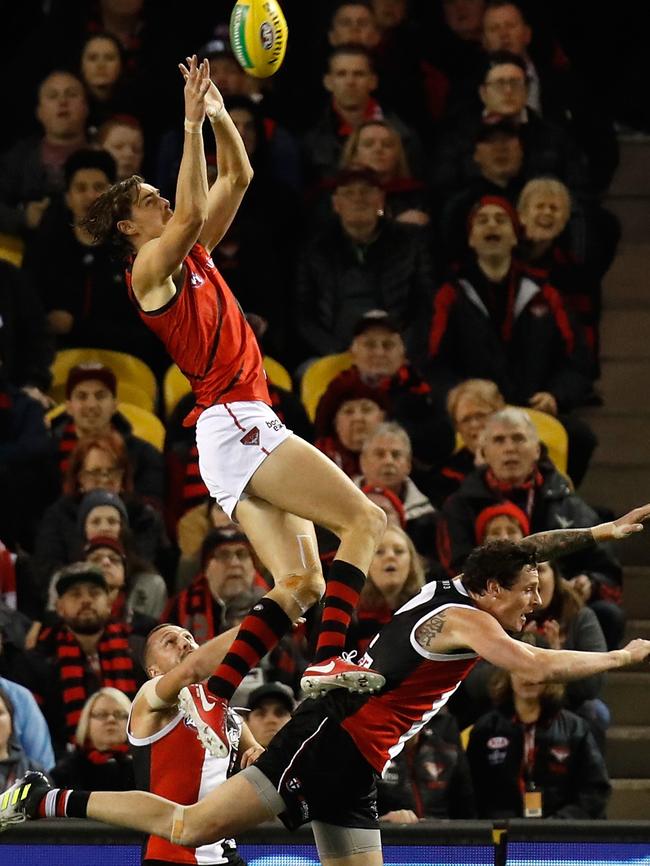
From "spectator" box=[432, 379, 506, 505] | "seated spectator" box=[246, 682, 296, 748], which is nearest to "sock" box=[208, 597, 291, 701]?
"seated spectator" box=[246, 682, 296, 748]

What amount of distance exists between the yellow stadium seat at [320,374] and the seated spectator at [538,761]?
2.86 m

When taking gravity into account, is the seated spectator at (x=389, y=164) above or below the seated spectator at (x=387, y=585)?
above

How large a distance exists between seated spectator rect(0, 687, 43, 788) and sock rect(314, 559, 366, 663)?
2317 mm

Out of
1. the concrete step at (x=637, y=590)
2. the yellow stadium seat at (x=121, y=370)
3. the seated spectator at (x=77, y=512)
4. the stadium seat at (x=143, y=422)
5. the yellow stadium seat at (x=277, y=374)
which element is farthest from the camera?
the yellow stadium seat at (x=121, y=370)

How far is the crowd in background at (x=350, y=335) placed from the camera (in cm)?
988

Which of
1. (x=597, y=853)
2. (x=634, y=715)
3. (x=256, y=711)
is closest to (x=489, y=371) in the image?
A: (x=634, y=715)

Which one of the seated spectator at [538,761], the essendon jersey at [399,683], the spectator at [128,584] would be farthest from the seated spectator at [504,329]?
the essendon jersey at [399,683]

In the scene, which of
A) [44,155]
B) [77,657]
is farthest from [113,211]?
[44,155]

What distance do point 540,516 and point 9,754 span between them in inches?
125

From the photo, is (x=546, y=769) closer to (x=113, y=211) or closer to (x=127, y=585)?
(x=127, y=585)

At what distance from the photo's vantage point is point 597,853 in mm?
8344

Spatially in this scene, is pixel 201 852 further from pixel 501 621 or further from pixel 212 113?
pixel 212 113

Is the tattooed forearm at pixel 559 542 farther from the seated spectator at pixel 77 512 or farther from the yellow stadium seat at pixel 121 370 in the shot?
the yellow stadium seat at pixel 121 370

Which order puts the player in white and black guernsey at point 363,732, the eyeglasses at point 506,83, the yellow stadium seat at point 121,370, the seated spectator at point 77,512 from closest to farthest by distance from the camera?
1. the player in white and black guernsey at point 363,732
2. the seated spectator at point 77,512
3. the yellow stadium seat at point 121,370
4. the eyeglasses at point 506,83
